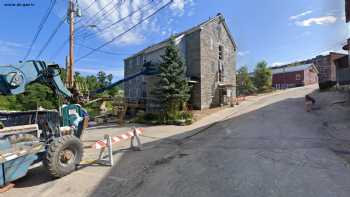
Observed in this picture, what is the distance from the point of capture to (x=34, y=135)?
254 inches

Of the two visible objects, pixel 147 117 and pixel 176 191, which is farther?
pixel 147 117

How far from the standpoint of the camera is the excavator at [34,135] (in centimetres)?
518

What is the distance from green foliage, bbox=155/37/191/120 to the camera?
1753 cm

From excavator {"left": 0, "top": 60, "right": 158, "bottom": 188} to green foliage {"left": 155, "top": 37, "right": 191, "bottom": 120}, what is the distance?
986 centimetres

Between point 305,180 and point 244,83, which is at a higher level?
point 244,83

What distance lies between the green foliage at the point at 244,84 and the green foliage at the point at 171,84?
21636mm

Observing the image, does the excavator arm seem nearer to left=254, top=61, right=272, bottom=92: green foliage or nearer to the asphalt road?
the asphalt road

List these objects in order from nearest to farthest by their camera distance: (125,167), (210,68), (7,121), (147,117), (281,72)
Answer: (125,167) → (7,121) → (147,117) → (210,68) → (281,72)

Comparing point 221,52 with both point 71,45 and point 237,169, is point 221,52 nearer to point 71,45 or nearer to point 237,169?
point 71,45

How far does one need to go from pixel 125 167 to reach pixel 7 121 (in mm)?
4792

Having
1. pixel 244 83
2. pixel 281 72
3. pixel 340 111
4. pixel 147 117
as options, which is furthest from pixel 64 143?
pixel 281 72

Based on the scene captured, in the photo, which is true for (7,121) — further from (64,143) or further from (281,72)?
(281,72)

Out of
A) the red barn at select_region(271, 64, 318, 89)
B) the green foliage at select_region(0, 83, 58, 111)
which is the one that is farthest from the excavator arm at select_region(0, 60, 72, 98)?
the red barn at select_region(271, 64, 318, 89)

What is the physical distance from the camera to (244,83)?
37531 millimetres
